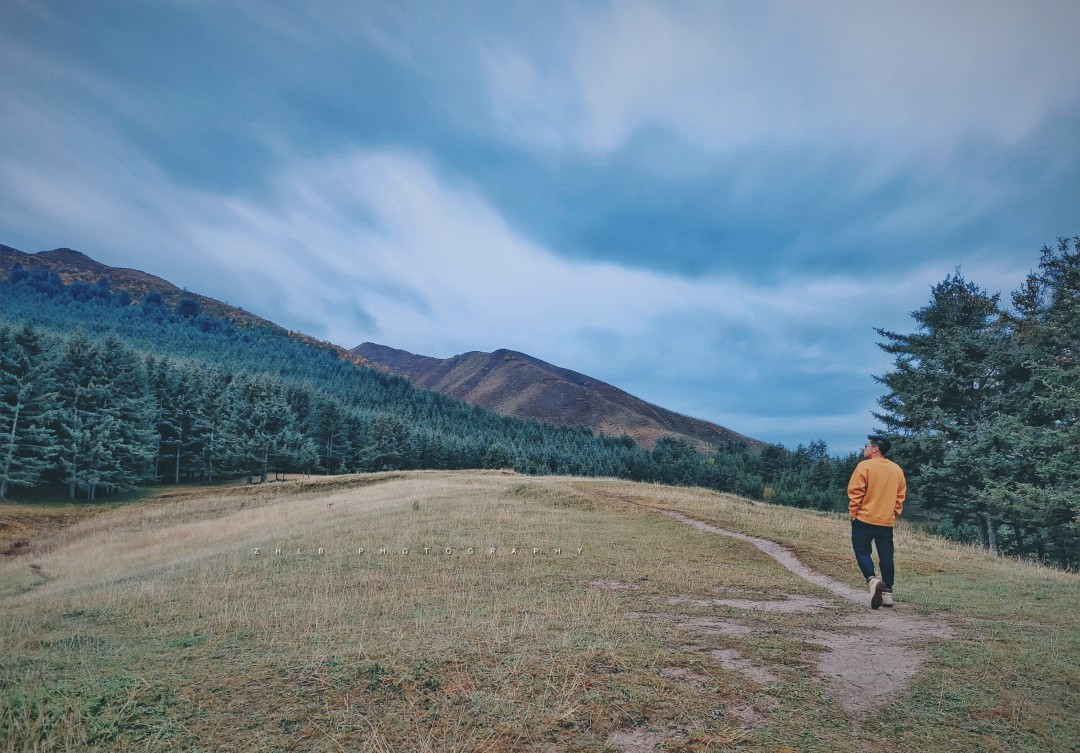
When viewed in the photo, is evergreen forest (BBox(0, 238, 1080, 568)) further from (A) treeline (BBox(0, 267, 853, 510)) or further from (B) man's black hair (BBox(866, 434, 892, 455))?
(B) man's black hair (BBox(866, 434, 892, 455))

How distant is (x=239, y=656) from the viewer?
21.3ft

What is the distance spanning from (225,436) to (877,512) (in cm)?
7332

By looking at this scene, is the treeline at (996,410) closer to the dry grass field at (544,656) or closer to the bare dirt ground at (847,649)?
the dry grass field at (544,656)

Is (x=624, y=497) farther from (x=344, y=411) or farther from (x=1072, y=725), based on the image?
(x=344, y=411)

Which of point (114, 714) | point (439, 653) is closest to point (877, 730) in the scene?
point (439, 653)

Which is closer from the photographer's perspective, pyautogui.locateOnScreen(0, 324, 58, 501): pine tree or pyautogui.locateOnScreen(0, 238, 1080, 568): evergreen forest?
pyautogui.locateOnScreen(0, 238, 1080, 568): evergreen forest

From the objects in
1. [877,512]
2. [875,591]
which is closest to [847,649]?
[875,591]

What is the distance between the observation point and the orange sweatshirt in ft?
30.6

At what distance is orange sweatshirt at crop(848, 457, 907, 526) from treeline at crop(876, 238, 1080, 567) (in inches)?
847

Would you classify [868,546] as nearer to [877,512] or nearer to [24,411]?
[877,512]

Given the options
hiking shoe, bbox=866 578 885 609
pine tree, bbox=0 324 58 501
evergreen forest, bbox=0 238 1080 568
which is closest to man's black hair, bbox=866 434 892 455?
hiking shoe, bbox=866 578 885 609

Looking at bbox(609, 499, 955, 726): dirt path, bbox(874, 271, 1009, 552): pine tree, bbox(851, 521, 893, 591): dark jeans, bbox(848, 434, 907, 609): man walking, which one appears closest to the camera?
bbox(609, 499, 955, 726): dirt path

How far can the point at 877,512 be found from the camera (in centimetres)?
938

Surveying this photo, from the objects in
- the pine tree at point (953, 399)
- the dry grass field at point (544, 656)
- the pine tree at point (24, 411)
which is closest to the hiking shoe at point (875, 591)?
the dry grass field at point (544, 656)
